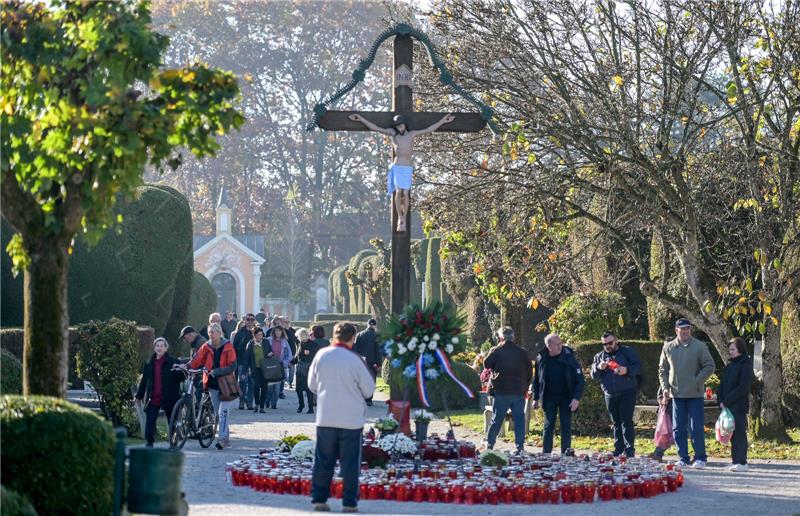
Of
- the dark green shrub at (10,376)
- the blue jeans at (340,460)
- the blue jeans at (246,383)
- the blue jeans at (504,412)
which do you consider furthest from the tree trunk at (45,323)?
the blue jeans at (246,383)

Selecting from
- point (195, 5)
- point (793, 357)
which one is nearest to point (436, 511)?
point (793, 357)

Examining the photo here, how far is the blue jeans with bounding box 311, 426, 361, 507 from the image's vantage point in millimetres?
11609

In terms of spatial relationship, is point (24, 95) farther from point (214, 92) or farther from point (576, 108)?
point (576, 108)

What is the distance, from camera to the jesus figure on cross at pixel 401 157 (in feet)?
52.7

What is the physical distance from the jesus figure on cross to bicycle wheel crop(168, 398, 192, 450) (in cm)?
389

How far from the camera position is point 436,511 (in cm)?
1223

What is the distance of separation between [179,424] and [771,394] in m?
7.80

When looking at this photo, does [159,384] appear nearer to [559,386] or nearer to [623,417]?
[559,386]

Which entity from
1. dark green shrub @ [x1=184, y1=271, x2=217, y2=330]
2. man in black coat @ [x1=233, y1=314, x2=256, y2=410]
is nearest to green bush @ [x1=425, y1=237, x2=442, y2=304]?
dark green shrub @ [x1=184, y1=271, x2=217, y2=330]

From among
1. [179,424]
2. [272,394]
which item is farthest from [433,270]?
[179,424]

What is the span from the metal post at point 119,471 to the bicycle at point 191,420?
8.38 m

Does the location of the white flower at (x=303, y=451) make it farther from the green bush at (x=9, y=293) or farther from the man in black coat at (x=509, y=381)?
the green bush at (x=9, y=293)

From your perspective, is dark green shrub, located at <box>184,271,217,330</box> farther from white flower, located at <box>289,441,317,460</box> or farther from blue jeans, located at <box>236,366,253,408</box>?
white flower, located at <box>289,441,317,460</box>

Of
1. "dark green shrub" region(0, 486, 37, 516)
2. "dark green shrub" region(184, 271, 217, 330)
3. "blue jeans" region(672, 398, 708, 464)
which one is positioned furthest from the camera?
"dark green shrub" region(184, 271, 217, 330)
